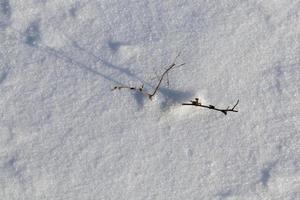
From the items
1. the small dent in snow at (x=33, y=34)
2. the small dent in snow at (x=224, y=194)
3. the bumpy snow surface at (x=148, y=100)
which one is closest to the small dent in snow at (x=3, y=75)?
the bumpy snow surface at (x=148, y=100)

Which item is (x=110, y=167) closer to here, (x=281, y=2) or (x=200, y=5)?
(x=200, y=5)

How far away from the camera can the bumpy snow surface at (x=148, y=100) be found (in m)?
2.19

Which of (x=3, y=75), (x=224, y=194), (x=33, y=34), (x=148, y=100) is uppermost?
(x=33, y=34)

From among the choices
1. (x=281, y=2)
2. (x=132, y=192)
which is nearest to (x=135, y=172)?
(x=132, y=192)

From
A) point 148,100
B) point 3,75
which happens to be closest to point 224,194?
point 148,100

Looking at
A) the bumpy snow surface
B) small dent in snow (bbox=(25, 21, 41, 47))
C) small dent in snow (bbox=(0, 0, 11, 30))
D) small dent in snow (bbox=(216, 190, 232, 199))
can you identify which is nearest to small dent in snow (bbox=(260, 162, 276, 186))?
the bumpy snow surface

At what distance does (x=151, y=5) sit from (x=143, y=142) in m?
0.58

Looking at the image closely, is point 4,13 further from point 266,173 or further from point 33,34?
point 266,173

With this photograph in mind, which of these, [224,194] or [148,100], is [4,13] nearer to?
[148,100]

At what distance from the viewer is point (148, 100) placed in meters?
2.25

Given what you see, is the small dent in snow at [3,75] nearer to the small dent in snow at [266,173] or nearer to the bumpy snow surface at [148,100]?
the bumpy snow surface at [148,100]

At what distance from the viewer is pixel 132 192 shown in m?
2.18

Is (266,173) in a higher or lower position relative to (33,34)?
lower

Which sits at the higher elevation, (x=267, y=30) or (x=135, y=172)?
(x=267, y=30)
